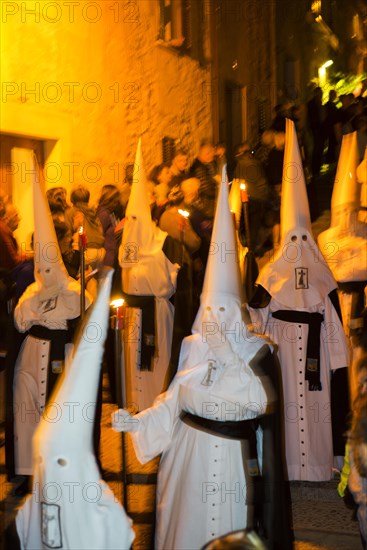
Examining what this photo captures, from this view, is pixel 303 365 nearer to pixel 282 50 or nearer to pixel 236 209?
pixel 236 209

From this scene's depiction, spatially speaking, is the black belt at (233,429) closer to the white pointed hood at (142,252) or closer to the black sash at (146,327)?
the black sash at (146,327)

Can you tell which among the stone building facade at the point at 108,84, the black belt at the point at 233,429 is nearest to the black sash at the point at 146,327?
the stone building facade at the point at 108,84

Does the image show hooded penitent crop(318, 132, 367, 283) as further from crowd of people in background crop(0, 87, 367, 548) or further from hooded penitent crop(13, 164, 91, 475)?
hooded penitent crop(13, 164, 91, 475)

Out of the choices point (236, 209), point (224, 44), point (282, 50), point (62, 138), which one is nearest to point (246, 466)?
point (236, 209)

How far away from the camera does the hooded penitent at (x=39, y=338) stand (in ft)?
22.5

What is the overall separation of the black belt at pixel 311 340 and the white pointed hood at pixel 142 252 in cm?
158

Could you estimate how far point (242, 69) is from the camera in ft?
62.3

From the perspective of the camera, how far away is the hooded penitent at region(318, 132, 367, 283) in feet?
25.2

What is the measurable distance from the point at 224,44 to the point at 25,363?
1196cm

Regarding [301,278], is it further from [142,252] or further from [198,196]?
[198,196]

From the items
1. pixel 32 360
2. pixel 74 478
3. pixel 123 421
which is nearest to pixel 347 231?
pixel 32 360

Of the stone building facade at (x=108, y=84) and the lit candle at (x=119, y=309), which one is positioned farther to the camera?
the stone building facade at (x=108, y=84)

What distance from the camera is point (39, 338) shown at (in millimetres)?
6957

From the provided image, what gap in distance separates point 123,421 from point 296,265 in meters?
2.90
